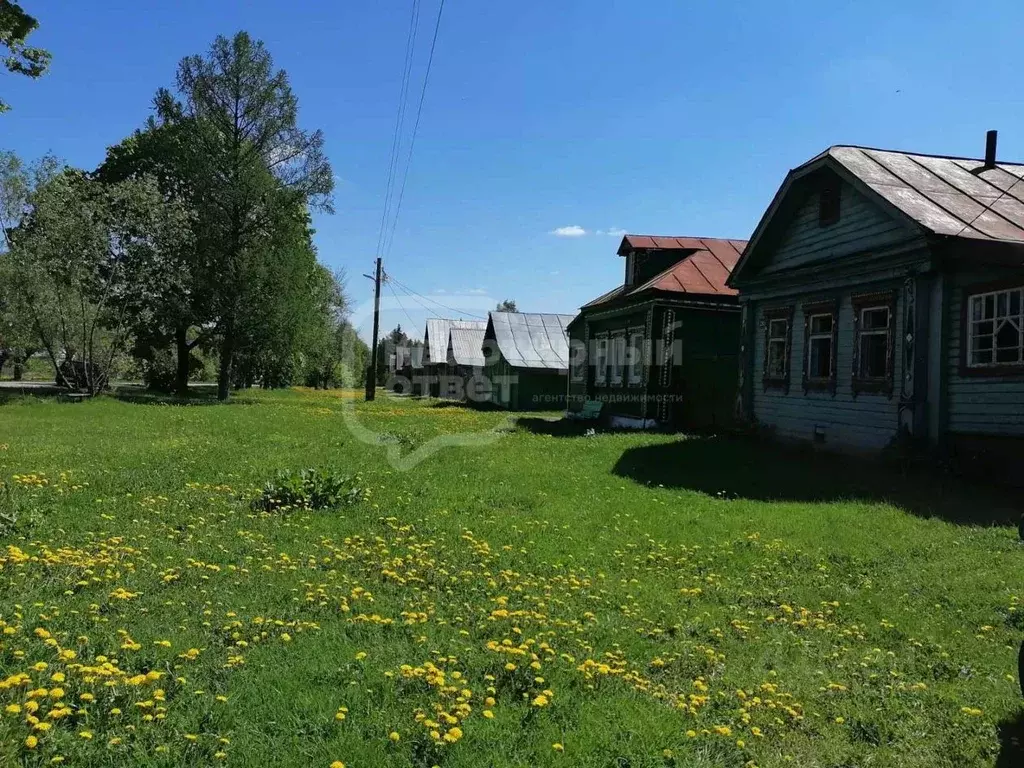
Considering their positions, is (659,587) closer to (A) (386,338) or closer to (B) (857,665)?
(B) (857,665)

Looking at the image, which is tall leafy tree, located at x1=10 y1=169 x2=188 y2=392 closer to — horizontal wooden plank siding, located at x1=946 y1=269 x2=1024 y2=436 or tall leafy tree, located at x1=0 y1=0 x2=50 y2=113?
tall leafy tree, located at x1=0 y1=0 x2=50 y2=113

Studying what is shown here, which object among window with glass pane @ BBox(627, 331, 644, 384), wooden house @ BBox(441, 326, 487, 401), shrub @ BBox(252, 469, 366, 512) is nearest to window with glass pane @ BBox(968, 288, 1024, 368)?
shrub @ BBox(252, 469, 366, 512)

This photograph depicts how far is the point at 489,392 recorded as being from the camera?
151ft

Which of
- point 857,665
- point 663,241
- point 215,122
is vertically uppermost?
point 215,122

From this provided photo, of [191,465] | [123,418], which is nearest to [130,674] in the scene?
[191,465]

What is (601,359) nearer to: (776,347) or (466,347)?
(776,347)

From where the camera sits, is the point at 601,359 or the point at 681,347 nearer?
the point at 681,347

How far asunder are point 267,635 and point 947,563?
6791 mm

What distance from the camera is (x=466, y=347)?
5138cm

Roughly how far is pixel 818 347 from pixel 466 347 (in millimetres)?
36436

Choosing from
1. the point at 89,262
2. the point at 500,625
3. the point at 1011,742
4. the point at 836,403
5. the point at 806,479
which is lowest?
the point at 1011,742

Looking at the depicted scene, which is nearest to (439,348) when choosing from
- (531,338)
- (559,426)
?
(531,338)

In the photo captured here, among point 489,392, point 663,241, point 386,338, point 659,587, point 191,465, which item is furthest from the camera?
point 386,338

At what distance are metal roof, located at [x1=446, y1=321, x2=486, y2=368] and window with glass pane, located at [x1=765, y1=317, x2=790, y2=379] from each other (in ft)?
106
